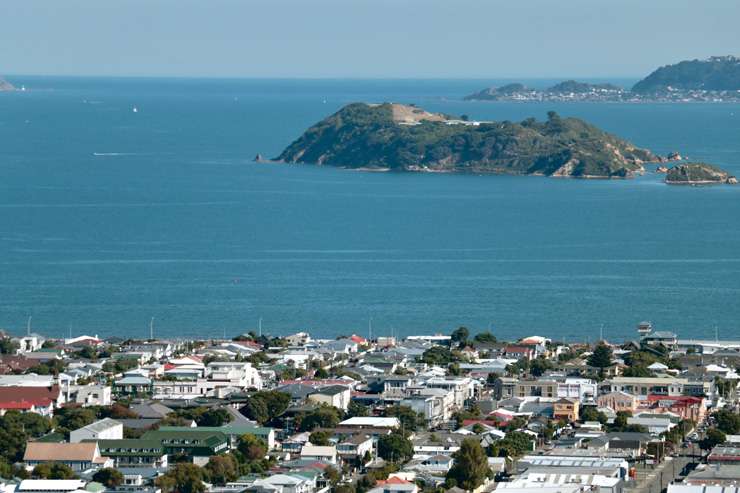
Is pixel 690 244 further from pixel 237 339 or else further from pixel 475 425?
pixel 475 425

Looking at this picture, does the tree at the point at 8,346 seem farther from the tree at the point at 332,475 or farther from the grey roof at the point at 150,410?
the tree at the point at 332,475

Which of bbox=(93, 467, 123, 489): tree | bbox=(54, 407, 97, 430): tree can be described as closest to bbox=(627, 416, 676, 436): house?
bbox=(54, 407, 97, 430): tree

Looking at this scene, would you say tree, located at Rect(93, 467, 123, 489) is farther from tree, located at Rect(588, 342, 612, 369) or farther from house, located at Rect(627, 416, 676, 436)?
tree, located at Rect(588, 342, 612, 369)

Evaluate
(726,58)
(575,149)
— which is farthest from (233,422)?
(726,58)

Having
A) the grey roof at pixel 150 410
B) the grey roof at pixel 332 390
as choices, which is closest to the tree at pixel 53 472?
the grey roof at pixel 150 410

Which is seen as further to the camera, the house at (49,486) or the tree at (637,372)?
the tree at (637,372)
